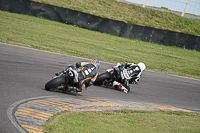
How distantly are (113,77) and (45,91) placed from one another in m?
2.99

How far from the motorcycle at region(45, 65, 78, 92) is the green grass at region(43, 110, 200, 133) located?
1464mm

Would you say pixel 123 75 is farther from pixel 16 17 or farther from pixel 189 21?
pixel 189 21

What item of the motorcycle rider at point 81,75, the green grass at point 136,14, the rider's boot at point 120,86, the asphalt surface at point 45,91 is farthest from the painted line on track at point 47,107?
the green grass at point 136,14

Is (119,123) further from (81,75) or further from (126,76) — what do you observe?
(126,76)

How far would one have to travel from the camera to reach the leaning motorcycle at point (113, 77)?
9273 millimetres

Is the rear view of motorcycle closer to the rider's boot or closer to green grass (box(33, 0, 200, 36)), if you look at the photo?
the rider's boot

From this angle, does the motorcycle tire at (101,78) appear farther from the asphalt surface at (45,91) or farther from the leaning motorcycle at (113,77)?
the asphalt surface at (45,91)

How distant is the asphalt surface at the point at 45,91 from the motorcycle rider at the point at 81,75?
28 centimetres

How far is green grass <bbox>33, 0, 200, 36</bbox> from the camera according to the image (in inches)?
1065

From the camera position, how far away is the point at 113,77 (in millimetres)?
9414

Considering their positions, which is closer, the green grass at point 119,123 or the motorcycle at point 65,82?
the green grass at point 119,123

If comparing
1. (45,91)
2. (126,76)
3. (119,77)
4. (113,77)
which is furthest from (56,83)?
(126,76)

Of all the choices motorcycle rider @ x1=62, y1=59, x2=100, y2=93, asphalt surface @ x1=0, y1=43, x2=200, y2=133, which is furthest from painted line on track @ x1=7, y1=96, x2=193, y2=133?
motorcycle rider @ x1=62, y1=59, x2=100, y2=93

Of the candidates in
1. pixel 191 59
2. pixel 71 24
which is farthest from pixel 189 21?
pixel 71 24
